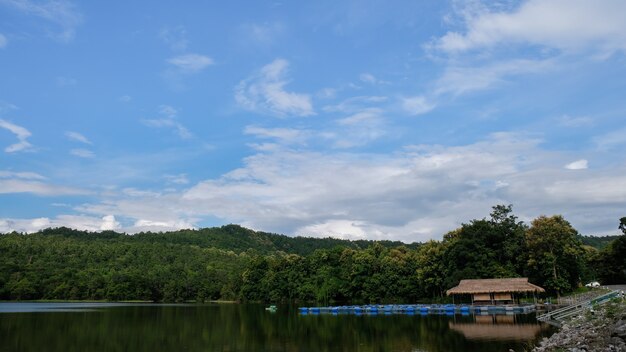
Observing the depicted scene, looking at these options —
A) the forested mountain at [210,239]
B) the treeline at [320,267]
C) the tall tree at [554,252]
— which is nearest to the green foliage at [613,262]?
the treeline at [320,267]

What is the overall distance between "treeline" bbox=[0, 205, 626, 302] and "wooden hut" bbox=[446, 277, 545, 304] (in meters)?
3.33

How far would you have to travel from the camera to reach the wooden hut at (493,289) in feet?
165

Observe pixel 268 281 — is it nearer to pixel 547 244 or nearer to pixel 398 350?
pixel 547 244

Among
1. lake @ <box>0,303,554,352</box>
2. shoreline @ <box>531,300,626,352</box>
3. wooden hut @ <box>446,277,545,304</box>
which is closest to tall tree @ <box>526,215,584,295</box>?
wooden hut @ <box>446,277,545,304</box>

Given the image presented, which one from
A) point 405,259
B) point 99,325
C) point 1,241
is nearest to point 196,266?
point 1,241

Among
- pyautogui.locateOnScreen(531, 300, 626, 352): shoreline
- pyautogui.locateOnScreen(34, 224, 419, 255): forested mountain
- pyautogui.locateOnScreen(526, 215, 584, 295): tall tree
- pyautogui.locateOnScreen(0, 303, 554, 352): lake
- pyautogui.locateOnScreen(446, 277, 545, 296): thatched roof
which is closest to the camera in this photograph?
pyautogui.locateOnScreen(531, 300, 626, 352): shoreline

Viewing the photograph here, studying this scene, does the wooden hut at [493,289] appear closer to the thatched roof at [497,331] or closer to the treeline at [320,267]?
the treeline at [320,267]

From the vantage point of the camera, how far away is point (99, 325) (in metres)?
40.0

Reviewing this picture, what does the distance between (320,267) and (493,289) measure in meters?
38.7

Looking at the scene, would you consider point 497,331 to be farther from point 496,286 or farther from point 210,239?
point 210,239

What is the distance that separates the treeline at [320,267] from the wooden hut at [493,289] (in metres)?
3.33

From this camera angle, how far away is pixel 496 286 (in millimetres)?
51594

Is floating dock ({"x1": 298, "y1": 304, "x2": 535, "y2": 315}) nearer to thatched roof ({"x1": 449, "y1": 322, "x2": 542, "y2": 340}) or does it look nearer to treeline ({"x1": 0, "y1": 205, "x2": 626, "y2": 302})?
treeline ({"x1": 0, "y1": 205, "x2": 626, "y2": 302})

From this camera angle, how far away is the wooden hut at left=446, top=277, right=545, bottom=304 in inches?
1978
